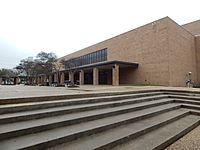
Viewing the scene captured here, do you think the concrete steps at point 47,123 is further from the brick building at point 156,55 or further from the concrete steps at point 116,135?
the brick building at point 156,55

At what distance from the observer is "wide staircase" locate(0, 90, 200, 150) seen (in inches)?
104

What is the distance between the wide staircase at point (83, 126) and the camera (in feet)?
8.68

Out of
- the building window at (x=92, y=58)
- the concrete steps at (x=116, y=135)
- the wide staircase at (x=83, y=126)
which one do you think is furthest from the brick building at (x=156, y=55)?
the concrete steps at (x=116, y=135)

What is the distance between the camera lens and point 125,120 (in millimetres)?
3865

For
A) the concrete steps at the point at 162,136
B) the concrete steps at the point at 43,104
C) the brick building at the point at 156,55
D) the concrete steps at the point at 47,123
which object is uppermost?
the brick building at the point at 156,55

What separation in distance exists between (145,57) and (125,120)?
18.3 meters

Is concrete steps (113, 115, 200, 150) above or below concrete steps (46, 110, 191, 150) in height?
below

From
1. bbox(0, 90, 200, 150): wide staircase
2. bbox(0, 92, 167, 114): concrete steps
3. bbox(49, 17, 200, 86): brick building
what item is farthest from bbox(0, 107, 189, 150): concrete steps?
bbox(49, 17, 200, 86): brick building

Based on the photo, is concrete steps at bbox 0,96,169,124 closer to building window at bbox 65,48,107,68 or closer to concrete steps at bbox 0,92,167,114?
concrete steps at bbox 0,92,167,114

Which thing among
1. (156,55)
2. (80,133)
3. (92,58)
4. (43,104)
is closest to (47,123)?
(80,133)

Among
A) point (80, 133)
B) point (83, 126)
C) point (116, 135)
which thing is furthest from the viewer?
point (83, 126)

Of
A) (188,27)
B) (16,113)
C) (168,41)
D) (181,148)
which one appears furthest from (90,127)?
(188,27)

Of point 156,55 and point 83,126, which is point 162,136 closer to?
point 83,126

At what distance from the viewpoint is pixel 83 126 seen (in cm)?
329
